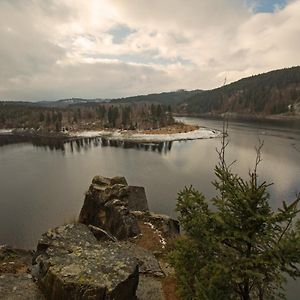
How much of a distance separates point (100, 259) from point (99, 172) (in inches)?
1626

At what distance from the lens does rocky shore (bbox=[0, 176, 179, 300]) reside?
11.3 metres

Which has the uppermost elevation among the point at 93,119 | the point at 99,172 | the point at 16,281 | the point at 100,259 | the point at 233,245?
the point at 233,245

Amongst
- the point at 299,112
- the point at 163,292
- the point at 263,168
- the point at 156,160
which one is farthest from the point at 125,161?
the point at 299,112

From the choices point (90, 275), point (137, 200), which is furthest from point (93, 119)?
point (90, 275)

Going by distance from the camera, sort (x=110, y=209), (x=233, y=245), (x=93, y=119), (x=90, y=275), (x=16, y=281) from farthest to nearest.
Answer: (x=93, y=119) → (x=110, y=209) → (x=16, y=281) → (x=90, y=275) → (x=233, y=245)

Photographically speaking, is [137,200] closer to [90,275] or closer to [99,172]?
[90,275]

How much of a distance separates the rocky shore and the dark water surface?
7677mm

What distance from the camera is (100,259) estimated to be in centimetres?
1265

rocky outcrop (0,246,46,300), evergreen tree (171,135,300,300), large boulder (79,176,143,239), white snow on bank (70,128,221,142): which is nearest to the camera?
evergreen tree (171,135,300,300)

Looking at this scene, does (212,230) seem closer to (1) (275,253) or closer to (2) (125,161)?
(1) (275,253)

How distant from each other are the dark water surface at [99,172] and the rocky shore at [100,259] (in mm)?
7677

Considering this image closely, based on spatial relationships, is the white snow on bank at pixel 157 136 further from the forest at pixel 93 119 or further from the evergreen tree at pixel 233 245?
the evergreen tree at pixel 233 245

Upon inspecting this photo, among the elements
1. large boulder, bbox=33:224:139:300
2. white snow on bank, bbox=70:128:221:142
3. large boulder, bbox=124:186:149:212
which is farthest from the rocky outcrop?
white snow on bank, bbox=70:128:221:142

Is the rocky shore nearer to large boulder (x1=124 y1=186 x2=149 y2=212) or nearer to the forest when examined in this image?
large boulder (x1=124 y1=186 x2=149 y2=212)
